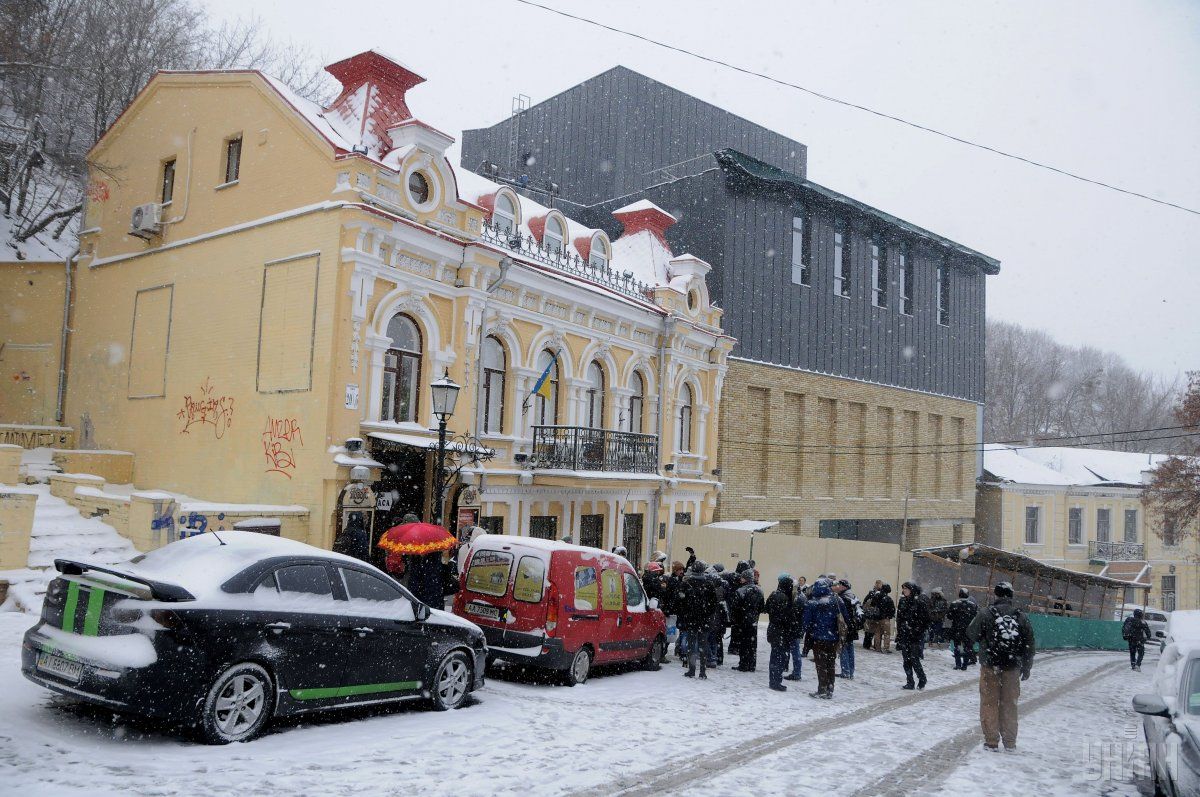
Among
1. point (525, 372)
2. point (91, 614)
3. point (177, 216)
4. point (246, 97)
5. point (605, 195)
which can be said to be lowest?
point (91, 614)

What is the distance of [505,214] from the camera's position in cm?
2123

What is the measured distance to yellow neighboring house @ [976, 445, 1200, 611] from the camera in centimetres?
4094

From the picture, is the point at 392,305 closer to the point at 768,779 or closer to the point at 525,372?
the point at 525,372

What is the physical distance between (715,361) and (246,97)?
14088mm

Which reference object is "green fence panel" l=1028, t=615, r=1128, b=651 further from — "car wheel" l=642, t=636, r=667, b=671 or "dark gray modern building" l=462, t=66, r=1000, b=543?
"car wheel" l=642, t=636, r=667, b=671

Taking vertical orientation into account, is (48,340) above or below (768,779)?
above

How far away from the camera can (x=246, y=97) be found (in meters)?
18.2

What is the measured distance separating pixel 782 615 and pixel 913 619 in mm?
2845

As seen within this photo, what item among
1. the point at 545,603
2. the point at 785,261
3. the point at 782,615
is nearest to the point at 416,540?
the point at 545,603

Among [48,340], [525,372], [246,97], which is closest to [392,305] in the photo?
[525,372]

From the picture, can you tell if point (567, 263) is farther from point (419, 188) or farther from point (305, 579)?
point (305, 579)

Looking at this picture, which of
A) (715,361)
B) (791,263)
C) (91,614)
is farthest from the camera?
(791,263)

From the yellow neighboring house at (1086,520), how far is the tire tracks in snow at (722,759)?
32007 mm

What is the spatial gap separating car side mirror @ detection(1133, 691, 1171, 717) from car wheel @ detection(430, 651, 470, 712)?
5.98m
